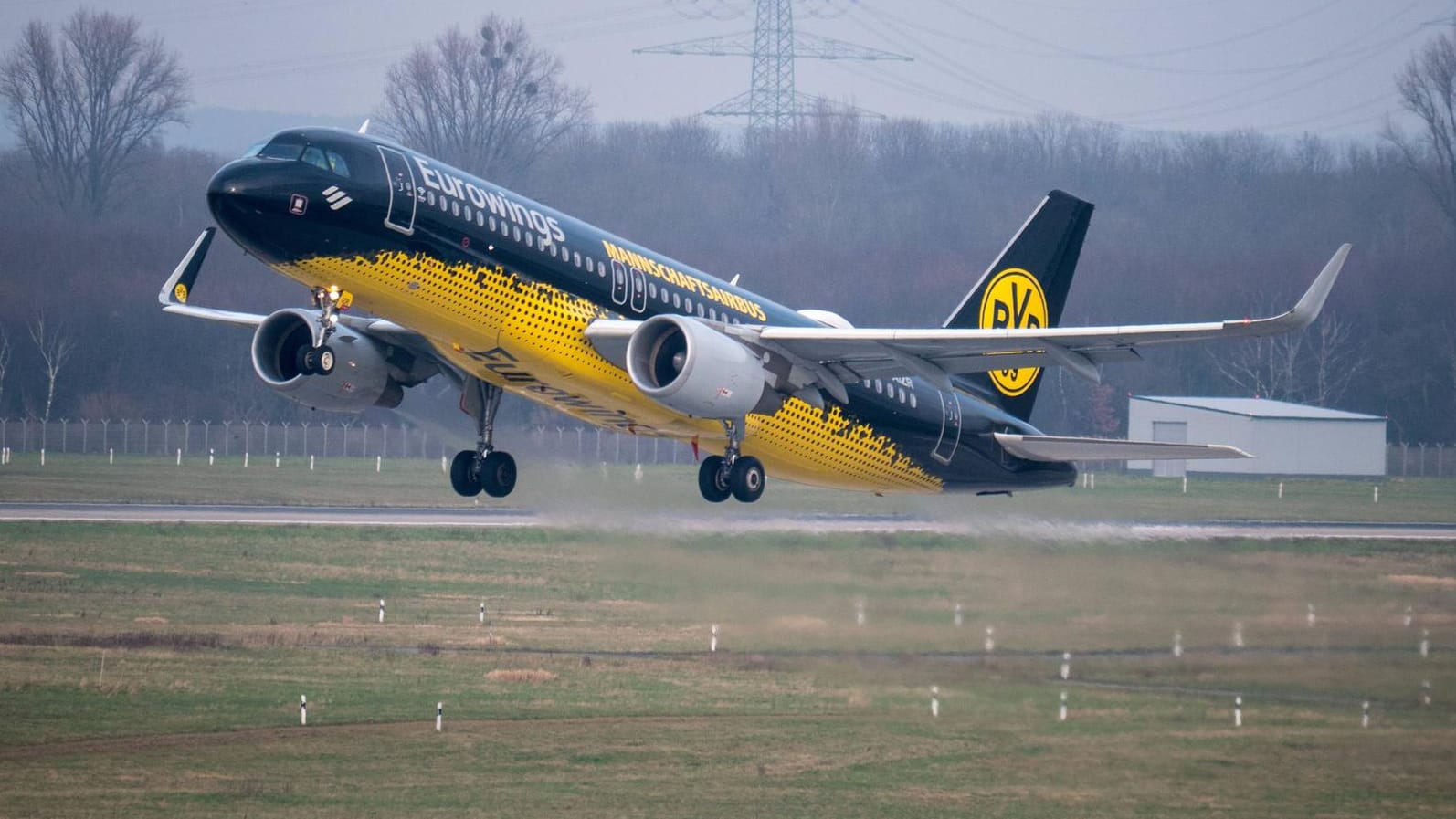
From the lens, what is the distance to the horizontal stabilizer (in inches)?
1375

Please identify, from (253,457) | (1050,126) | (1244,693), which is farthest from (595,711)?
(1050,126)

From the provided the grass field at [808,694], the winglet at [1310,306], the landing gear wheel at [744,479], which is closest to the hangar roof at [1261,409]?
the grass field at [808,694]

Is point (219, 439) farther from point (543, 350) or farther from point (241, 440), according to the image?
point (543, 350)

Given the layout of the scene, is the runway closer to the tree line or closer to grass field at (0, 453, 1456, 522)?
grass field at (0, 453, 1456, 522)

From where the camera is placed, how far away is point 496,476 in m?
36.3

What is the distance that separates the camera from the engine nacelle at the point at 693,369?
104 feet

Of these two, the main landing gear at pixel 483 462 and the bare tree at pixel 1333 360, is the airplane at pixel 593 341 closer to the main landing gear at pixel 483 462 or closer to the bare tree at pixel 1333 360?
the main landing gear at pixel 483 462

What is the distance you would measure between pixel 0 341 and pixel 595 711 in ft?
206

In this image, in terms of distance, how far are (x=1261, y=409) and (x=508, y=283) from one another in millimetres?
67521

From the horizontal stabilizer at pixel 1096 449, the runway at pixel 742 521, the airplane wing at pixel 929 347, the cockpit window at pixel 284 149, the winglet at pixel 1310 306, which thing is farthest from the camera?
the runway at pixel 742 521

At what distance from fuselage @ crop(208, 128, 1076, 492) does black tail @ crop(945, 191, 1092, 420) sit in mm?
4078

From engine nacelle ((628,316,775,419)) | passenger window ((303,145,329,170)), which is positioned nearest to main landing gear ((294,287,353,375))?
passenger window ((303,145,329,170))

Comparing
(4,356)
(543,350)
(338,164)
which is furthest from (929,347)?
(4,356)

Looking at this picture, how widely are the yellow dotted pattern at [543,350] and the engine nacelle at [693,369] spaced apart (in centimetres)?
81
